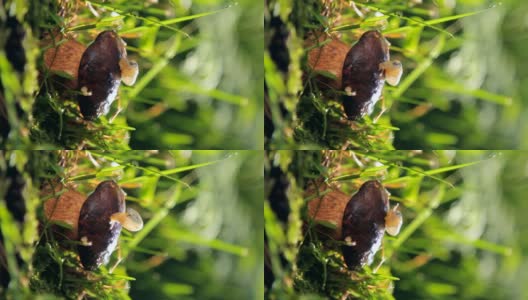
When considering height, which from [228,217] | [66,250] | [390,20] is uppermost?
[390,20]

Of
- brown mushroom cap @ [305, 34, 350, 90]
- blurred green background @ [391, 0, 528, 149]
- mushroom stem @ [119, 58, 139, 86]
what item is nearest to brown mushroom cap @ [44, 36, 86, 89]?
mushroom stem @ [119, 58, 139, 86]

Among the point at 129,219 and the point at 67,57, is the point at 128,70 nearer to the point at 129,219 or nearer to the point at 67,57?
the point at 67,57

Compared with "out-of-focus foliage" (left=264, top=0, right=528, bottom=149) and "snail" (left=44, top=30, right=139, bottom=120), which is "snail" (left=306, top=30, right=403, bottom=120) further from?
"snail" (left=44, top=30, right=139, bottom=120)

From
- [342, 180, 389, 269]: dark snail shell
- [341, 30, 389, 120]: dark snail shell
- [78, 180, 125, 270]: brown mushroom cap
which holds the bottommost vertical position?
[78, 180, 125, 270]: brown mushroom cap

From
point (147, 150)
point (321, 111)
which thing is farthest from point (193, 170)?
point (321, 111)

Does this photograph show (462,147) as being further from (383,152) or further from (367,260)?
(367,260)

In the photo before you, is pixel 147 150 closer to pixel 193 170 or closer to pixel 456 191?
pixel 193 170

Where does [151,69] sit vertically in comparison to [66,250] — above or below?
above
